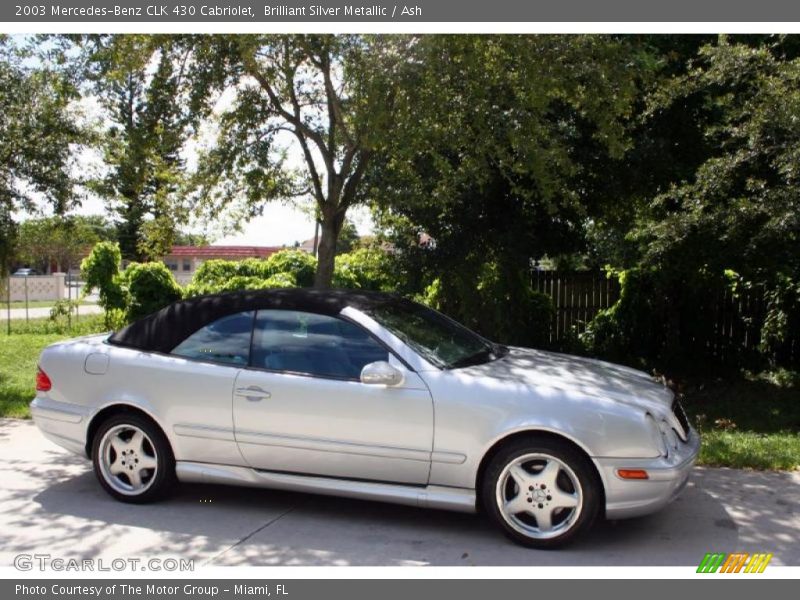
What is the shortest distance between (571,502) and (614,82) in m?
4.28

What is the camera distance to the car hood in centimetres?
475

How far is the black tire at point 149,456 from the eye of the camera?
17.5ft

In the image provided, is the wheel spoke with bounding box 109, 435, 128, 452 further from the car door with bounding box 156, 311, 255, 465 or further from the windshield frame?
the windshield frame

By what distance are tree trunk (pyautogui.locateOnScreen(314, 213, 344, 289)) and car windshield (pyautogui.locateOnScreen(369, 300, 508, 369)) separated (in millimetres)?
2493

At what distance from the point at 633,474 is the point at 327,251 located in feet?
15.6

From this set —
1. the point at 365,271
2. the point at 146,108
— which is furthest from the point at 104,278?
the point at 146,108

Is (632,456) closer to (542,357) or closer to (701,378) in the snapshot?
(542,357)

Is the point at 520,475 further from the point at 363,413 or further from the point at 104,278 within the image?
the point at 104,278

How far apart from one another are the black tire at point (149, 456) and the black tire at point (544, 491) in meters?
2.23

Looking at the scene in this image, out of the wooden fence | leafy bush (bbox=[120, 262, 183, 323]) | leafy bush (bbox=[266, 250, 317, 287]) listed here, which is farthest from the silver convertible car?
leafy bush (bbox=[266, 250, 317, 287])

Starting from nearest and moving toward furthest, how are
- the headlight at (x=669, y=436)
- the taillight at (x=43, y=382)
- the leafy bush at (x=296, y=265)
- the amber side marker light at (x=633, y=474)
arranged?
the amber side marker light at (x=633, y=474) < the headlight at (x=669, y=436) < the taillight at (x=43, y=382) < the leafy bush at (x=296, y=265)

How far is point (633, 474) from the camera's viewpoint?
4473mm

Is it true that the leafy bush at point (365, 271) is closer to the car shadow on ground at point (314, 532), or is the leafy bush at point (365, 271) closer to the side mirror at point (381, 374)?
the car shadow on ground at point (314, 532)

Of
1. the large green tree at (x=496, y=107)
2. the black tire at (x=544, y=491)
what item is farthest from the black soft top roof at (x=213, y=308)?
the large green tree at (x=496, y=107)
